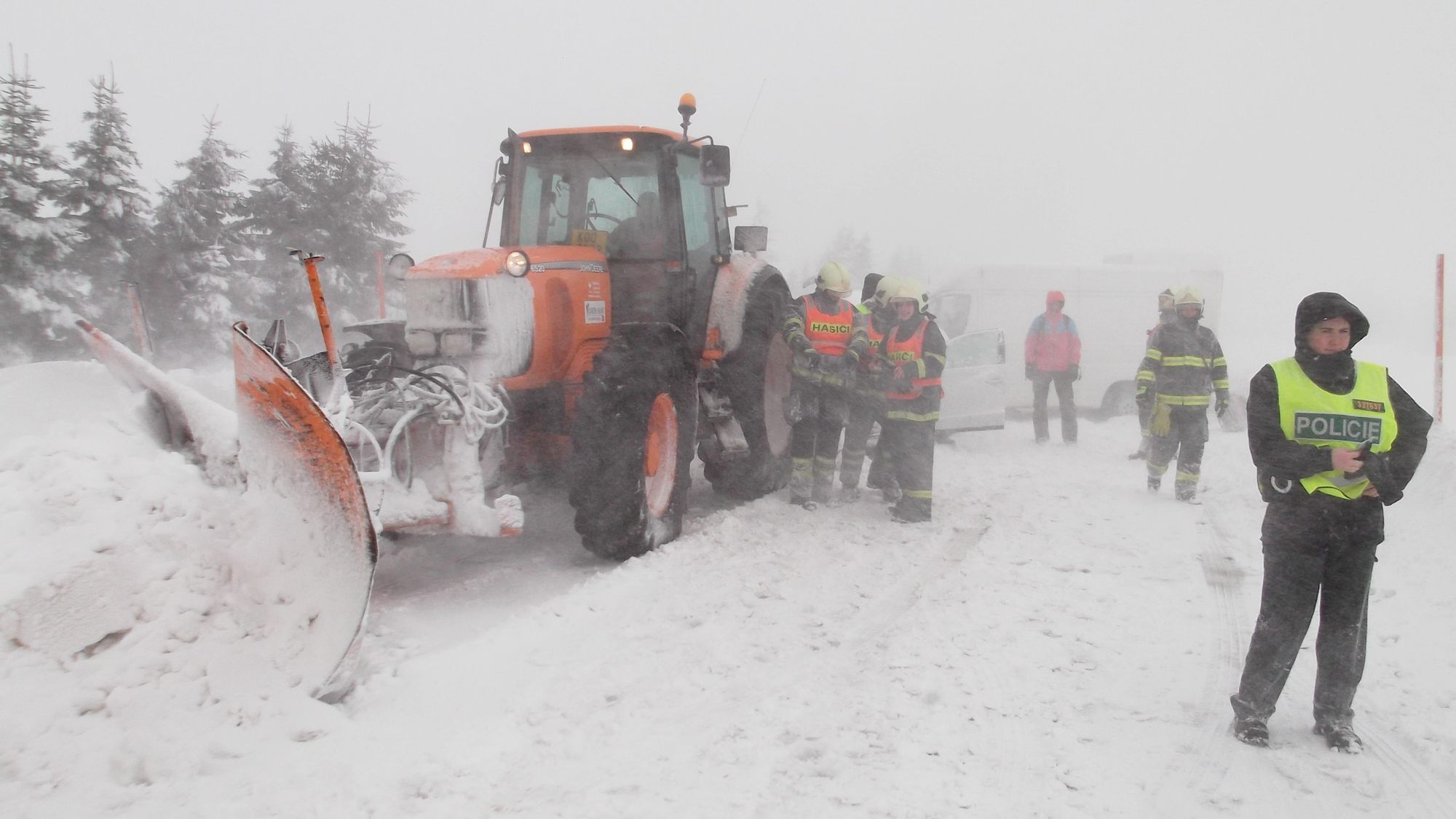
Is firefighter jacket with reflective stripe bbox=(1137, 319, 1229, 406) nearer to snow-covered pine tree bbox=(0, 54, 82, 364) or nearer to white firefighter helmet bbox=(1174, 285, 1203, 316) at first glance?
white firefighter helmet bbox=(1174, 285, 1203, 316)

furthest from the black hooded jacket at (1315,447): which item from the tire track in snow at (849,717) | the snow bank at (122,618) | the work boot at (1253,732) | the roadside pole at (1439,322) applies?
the roadside pole at (1439,322)

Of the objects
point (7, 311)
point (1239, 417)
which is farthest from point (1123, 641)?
point (7, 311)

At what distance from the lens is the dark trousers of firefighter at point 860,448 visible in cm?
736

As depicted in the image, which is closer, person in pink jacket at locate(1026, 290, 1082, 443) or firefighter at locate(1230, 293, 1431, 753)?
firefighter at locate(1230, 293, 1431, 753)

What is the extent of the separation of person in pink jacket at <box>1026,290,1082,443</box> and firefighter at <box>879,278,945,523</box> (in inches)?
167

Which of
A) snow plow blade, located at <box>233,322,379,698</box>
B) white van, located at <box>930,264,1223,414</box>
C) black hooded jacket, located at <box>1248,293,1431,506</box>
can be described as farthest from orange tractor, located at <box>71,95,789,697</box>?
white van, located at <box>930,264,1223,414</box>

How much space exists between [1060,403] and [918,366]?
4671 millimetres

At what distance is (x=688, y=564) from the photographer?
199 inches

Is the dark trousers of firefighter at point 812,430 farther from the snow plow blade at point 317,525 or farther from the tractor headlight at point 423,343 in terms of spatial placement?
the snow plow blade at point 317,525

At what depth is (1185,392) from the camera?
737 cm

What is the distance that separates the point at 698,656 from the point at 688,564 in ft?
3.89

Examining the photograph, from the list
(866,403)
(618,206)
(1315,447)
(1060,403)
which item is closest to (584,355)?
(618,206)

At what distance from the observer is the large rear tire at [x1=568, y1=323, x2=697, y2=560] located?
469 cm

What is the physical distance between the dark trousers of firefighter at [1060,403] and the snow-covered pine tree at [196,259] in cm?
1200
